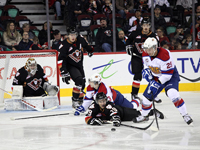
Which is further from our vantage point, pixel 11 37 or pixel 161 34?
pixel 161 34

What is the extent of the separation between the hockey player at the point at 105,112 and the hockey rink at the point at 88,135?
82 mm

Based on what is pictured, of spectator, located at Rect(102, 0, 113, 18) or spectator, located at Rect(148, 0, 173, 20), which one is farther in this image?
spectator, located at Rect(148, 0, 173, 20)

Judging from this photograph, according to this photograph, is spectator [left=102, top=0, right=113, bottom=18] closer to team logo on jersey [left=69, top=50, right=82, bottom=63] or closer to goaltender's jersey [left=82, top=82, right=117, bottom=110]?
team logo on jersey [left=69, top=50, right=82, bottom=63]

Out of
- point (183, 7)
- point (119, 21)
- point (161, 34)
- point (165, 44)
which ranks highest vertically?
point (183, 7)

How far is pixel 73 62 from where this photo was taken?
18.9 feet

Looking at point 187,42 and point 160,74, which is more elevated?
point 160,74

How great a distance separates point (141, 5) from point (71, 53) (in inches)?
135

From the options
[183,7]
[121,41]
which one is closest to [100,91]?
[121,41]

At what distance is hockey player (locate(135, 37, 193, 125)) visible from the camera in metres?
4.00

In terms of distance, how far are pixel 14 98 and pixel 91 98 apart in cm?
170

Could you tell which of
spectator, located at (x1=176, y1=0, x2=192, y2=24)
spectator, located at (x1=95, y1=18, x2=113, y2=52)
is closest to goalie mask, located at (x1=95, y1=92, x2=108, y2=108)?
spectator, located at (x1=95, y1=18, x2=113, y2=52)

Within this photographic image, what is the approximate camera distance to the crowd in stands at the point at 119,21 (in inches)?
308

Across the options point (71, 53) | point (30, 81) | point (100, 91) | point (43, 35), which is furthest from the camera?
point (43, 35)

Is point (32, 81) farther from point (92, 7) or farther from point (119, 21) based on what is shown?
point (92, 7)
